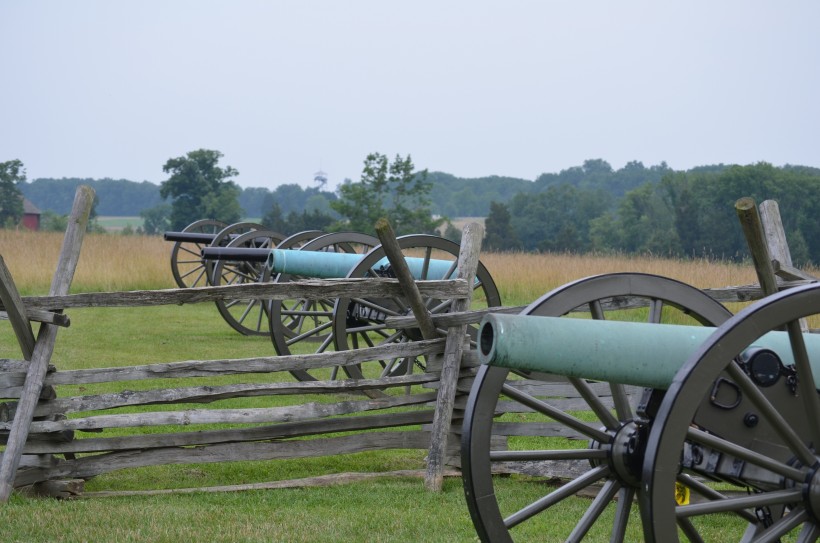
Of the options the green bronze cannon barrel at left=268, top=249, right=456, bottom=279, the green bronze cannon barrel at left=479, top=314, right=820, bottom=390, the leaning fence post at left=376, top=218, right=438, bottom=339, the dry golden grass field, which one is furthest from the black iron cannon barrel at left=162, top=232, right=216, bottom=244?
the green bronze cannon barrel at left=479, top=314, right=820, bottom=390

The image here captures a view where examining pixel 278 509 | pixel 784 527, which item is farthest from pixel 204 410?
pixel 784 527

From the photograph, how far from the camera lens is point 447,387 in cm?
654

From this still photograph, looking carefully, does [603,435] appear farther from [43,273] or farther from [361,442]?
[43,273]

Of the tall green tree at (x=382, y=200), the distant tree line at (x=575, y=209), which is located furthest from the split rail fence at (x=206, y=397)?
the tall green tree at (x=382, y=200)

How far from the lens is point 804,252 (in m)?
28.1

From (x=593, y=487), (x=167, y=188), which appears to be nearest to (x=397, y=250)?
(x=593, y=487)

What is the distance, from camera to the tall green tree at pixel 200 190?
1535 inches

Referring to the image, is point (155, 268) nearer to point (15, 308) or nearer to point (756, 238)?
point (15, 308)

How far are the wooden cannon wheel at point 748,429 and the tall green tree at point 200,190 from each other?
35.9 meters

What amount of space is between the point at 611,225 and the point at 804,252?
1450cm

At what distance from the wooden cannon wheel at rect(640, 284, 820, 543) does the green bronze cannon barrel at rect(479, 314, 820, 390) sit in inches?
5.3

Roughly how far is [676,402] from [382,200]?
110 ft

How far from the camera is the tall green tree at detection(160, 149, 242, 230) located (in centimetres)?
3900

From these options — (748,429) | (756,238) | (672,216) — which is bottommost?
(748,429)
